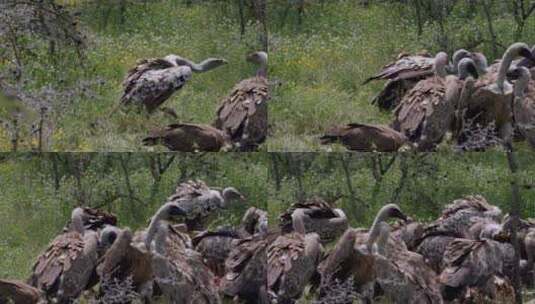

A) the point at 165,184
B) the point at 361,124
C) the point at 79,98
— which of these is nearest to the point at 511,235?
the point at 361,124

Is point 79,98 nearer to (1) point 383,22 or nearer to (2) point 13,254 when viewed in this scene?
(2) point 13,254

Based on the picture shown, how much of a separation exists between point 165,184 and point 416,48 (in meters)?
1.50

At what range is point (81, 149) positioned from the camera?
845cm

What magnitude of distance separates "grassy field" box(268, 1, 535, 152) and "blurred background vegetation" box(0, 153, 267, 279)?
0.97 feet

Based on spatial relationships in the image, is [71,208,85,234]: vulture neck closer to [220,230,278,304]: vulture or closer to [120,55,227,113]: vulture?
[120,55,227,113]: vulture

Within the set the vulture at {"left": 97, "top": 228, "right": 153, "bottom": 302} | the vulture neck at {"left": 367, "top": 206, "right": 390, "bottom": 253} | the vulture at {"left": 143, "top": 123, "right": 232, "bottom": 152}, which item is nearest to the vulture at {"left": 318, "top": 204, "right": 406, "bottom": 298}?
the vulture neck at {"left": 367, "top": 206, "right": 390, "bottom": 253}

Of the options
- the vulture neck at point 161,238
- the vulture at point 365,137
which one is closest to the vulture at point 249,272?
the vulture neck at point 161,238

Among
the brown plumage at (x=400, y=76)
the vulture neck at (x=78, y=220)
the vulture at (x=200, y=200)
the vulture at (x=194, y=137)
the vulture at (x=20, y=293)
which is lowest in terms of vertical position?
the vulture at (x=20, y=293)

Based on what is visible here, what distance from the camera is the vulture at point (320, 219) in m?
8.41

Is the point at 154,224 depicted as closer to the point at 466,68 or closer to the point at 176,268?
the point at 176,268

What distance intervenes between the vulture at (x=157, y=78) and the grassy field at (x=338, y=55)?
0.39 m

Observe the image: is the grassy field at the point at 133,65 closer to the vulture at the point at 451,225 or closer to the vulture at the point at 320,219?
the vulture at the point at 320,219

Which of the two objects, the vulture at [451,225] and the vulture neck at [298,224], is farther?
the vulture at [451,225]

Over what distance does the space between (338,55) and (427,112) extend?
57 centimetres
